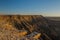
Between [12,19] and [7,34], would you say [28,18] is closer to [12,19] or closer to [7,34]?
[12,19]

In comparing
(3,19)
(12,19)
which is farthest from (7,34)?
(12,19)

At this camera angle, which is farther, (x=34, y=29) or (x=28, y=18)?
(x=28, y=18)

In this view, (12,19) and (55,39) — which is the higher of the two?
(12,19)

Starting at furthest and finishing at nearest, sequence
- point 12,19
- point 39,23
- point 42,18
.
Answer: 1. point 42,18
2. point 39,23
3. point 12,19

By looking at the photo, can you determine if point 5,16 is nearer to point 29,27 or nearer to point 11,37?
point 29,27

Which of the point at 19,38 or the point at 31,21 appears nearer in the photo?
the point at 19,38

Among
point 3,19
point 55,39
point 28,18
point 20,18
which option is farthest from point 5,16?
point 55,39

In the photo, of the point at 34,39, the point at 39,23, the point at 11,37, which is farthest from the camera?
the point at 39,23

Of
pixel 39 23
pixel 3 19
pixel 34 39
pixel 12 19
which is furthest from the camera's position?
pixel 39 23

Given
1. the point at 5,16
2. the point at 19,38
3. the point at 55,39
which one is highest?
the point at 5,16
